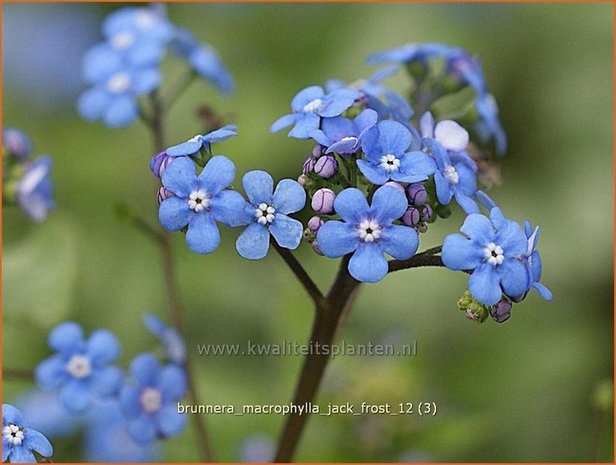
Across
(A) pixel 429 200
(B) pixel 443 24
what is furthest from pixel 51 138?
(A) pixel 429 200

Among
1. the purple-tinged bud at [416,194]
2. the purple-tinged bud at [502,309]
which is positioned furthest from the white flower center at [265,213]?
the purple-tinged bud at [502,309]

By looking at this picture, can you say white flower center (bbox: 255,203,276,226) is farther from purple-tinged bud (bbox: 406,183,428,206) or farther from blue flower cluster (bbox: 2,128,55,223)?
blue flower cluster (bbox: 2,128,55,223)

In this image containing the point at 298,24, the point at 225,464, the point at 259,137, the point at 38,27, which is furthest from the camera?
the point at 38,27

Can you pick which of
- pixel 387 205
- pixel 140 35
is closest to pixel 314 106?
Answer: pixel 387 205

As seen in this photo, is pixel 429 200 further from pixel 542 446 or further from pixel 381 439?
pixel 542 446

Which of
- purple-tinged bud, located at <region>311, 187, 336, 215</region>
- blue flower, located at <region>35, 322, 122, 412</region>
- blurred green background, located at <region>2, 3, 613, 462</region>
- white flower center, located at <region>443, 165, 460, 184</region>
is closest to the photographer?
purple-tinged bud, located at <region>311, 187, 336, 215</region>

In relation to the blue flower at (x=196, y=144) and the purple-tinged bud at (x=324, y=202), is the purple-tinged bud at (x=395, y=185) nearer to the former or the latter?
the purple-tinged bud at (x=324, y=202)

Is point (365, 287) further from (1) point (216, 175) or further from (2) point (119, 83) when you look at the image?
(1) point (216, 175)

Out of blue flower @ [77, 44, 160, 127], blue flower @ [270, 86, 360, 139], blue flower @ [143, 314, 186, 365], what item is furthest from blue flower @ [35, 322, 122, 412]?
blue flower @ [270, 86, 360, 139]
